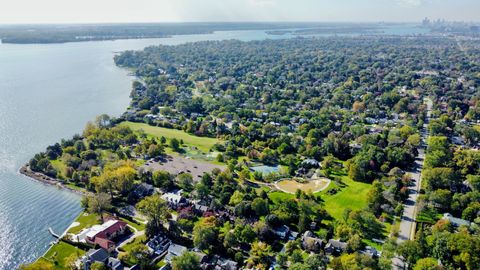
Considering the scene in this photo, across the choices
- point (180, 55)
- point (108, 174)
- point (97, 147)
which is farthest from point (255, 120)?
point (180, 55)

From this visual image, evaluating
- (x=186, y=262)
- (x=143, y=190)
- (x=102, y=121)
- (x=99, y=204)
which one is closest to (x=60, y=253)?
(x=99, y=204)

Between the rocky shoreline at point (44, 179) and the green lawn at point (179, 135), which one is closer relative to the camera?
the rocky shoreline at point (44, 179)

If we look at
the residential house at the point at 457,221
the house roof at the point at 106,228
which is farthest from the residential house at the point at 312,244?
the house roof at the point at 106,228

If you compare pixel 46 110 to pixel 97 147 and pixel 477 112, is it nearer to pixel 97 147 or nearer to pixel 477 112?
pixel 97 147

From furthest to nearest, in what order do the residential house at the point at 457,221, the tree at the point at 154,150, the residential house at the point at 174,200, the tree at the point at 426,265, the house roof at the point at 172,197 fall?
the tree at the point at 154,150 → the house roof at the point at 172,197 → the residential house at the point at 174,200 → the residential house at the point at 457,221 → the tree at the point at 426,265

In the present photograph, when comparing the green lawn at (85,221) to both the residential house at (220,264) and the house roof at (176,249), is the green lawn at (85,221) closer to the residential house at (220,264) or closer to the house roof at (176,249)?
the house roof at (176,249)

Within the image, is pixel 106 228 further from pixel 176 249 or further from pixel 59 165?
pixel 59 165

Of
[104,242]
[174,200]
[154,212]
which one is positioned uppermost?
[154,212]
